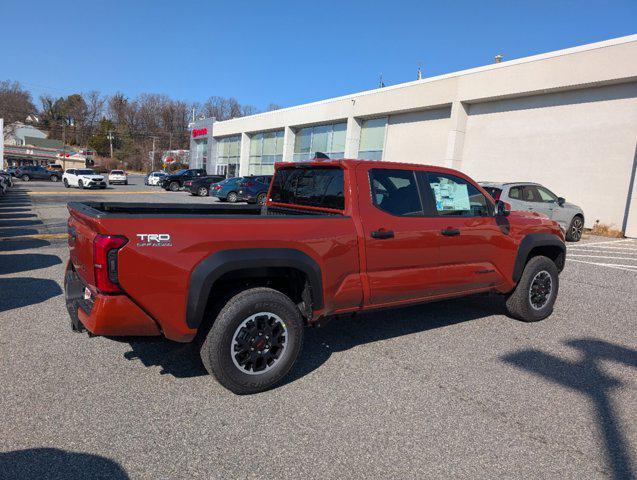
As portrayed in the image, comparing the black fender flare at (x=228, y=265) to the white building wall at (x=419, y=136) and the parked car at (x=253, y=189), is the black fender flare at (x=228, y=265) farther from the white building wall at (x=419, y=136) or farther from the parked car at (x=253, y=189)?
the white building wall at (x=419, y=136)

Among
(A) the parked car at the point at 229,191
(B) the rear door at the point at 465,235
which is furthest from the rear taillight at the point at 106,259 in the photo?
(A) the parked car at the point at 229,191

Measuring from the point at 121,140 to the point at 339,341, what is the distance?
11088 cm

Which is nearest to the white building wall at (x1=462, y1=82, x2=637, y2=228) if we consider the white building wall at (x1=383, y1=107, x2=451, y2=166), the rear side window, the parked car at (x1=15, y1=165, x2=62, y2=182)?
the white building wall at (x1=383, y1=107, x2=451, y2=166)

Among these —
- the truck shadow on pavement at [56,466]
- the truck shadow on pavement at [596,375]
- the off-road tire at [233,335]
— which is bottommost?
the truck shadow on pavement at [56,466]

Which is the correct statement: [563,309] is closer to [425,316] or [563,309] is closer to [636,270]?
[425,316]

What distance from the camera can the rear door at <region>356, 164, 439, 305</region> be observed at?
3984 mm

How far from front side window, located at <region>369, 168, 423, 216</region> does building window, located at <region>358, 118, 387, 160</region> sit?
2225 centimetres

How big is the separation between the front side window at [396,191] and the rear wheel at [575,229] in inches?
436

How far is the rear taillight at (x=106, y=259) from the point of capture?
2904mm

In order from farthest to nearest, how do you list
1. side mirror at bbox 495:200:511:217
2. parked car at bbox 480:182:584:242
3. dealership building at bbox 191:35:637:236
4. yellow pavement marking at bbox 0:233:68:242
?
dealership building at bbox 191:35:637:236
parked car at bbox 480:182:584:242
yellow pavement marking at bbox 0:233:68:242
side mirror at bbox 495:200:511:217

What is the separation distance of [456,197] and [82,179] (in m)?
34.4

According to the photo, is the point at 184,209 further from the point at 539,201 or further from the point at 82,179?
the point at 82,179

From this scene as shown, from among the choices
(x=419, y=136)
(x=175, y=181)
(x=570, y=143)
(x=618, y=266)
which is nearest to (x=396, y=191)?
(x=618, y=266)

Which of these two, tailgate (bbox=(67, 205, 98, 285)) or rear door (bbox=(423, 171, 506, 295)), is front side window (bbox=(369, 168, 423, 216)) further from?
tailgate (bbox=(67, 205, 98, 285))
